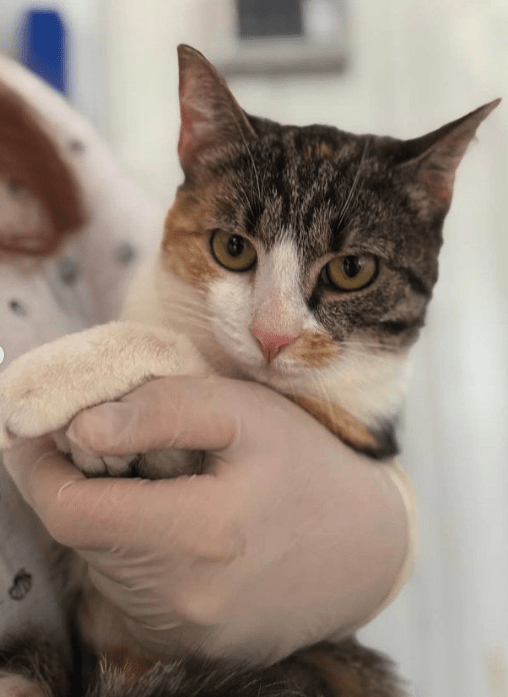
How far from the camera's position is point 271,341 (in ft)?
1.52

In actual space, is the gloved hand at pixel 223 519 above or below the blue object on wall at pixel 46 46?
below

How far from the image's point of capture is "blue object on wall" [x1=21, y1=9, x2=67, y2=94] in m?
0.85

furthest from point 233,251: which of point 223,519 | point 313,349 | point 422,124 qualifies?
point 422,124

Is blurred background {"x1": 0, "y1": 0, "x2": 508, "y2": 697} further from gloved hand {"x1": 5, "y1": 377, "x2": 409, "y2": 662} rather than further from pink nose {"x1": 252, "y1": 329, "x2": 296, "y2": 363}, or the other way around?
pink nose {"x1": 252, "y1": 329, "x2": 296, "y2": 363}

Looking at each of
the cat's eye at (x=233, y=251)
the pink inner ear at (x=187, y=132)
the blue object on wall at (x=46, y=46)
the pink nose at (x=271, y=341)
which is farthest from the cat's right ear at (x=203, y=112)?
the blue object on wall at (x=46, y=46)

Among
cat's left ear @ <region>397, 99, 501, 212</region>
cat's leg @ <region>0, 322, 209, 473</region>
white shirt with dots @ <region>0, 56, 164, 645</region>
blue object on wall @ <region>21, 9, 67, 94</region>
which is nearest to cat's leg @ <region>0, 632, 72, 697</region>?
white shirt with dots @ <region>0, 56, 164, 645</region>

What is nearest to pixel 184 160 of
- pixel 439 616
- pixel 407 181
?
pixel 407 181

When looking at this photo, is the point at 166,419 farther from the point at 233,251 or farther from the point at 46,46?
the point at 46,46

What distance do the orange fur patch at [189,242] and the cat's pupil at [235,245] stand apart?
0.02m

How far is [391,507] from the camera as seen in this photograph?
0.60m

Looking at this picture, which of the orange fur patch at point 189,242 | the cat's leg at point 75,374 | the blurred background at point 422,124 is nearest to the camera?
the cat's leg at point 75,374

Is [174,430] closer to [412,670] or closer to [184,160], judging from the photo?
[184,160]

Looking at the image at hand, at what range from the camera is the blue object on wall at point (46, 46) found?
2.79ft

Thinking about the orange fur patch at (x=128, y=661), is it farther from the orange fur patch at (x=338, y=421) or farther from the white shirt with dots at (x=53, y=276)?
the orange fur patch at (x=338, y=421)
